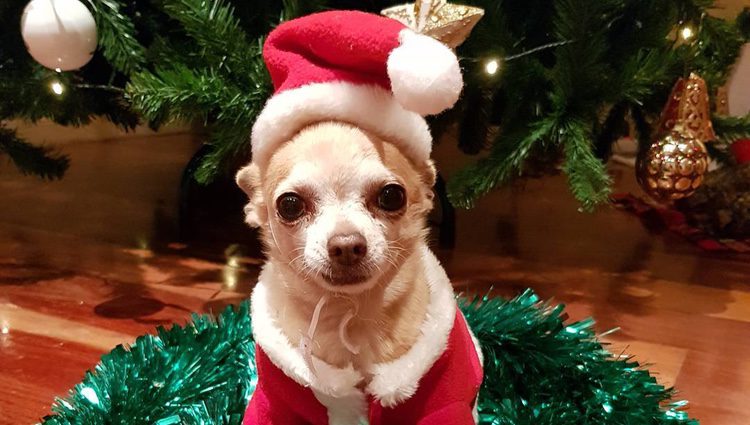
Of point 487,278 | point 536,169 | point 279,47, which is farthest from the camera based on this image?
point 536,169

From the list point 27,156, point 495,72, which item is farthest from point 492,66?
point 27,156

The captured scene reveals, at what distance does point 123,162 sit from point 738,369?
5.12 ft

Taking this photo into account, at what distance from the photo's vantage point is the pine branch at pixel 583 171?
35.1 inches

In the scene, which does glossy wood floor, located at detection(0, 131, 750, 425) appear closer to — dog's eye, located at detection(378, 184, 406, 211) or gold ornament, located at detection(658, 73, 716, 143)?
gold ornament, located at detection(658, 73, 716, 143)

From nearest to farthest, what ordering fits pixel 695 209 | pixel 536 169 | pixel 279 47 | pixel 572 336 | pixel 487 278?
pixel 279 47, pixel 572 336, pixel 487 278, pixel 695 209, pixel 536 169

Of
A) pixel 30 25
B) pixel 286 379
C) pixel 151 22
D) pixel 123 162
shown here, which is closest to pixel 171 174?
pixel 123 162

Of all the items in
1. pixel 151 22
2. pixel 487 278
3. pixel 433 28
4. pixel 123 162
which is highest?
pixel 433 28

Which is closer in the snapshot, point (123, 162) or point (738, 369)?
point (738, 369)

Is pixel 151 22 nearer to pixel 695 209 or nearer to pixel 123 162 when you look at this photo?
pixel 123 162

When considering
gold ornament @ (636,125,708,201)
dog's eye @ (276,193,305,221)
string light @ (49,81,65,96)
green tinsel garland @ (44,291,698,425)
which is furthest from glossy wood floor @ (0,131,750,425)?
dog's eye @ (276,193,305,221)

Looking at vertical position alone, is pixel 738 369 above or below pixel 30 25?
Result: below

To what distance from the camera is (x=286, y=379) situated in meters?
0.65

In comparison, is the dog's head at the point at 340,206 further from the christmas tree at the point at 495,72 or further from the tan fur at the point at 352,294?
the christmas tree at the point at 495,72

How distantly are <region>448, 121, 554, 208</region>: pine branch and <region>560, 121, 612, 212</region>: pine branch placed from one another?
0.11 feet
